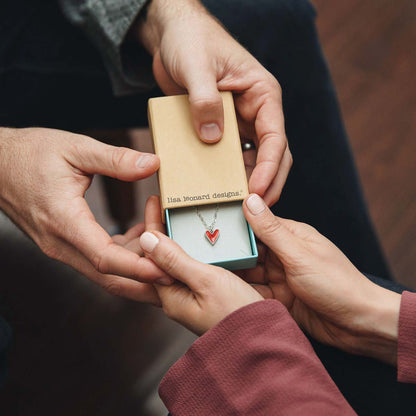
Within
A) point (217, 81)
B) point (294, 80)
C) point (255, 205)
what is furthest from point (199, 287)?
point (294, 80)

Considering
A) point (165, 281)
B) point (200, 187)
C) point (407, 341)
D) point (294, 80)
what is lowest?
point (407, 341)

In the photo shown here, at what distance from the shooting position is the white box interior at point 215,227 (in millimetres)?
678

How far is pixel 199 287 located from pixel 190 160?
0.70 ft

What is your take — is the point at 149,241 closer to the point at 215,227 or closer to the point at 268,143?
the point at 215,227

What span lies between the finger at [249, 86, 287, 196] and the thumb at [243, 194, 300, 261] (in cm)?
6

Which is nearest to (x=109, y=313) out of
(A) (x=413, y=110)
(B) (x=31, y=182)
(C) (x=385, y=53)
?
(B) (x=31, y=182)

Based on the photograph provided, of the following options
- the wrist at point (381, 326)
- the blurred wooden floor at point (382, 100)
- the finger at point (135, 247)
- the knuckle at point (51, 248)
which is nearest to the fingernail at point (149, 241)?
the finger at point (135, 247)

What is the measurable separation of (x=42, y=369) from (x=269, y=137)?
82 cm

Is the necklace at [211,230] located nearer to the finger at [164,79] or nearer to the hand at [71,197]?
the hand at [71,197]

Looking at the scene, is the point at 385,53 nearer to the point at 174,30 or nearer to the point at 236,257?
the point at 174,30

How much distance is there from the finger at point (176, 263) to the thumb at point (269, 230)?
97 mm

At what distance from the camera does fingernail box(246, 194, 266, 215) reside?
633 millimetres

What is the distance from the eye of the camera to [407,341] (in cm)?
59

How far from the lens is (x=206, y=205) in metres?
0.70
